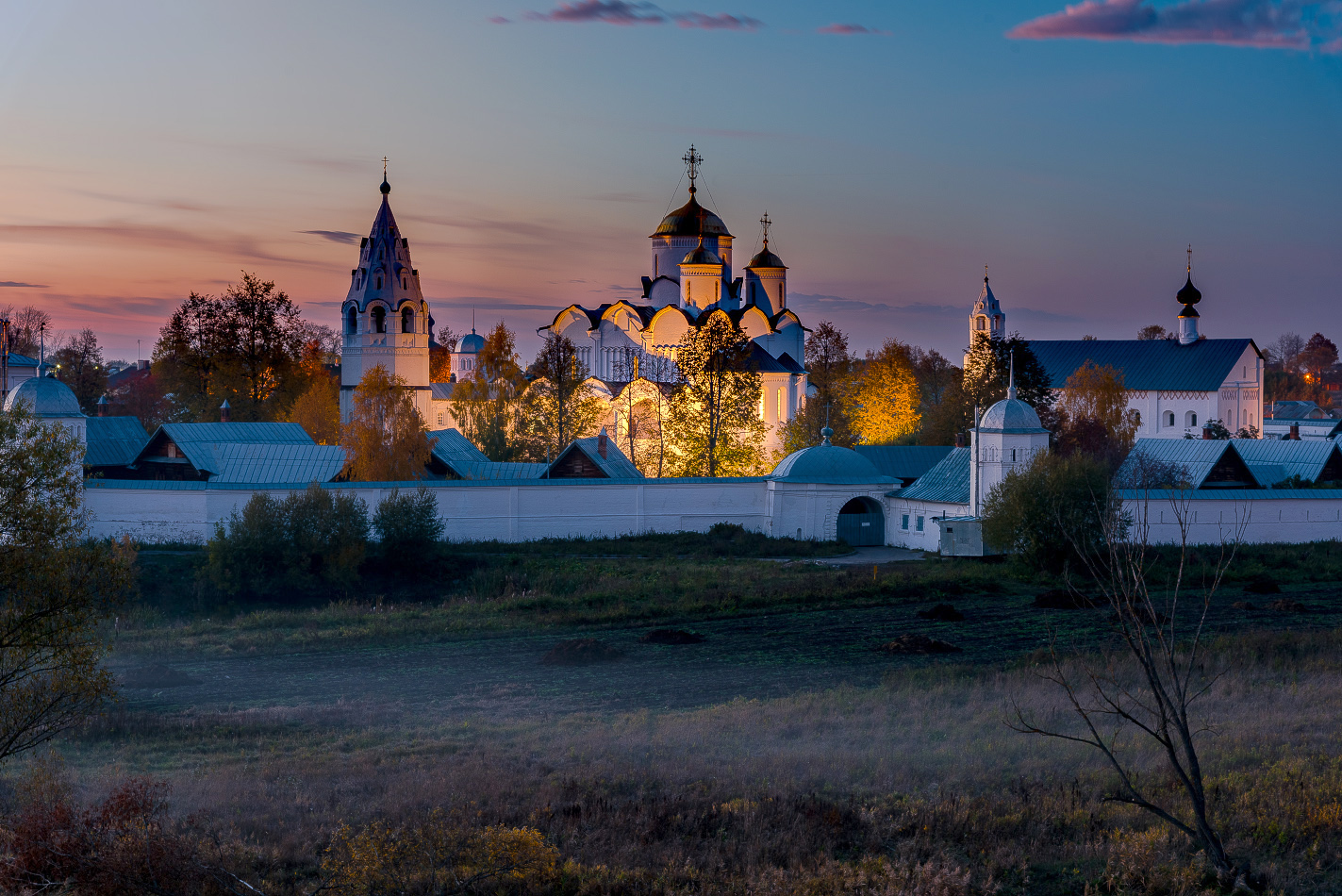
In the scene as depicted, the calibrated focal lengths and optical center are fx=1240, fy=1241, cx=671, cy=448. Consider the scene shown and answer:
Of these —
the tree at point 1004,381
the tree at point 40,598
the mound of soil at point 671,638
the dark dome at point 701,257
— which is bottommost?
the mound of soil at point 671,638

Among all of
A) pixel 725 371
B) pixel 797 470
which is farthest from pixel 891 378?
pixel 797 470

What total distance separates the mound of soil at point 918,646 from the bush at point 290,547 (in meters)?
12.8

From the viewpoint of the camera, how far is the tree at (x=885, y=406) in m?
54.3

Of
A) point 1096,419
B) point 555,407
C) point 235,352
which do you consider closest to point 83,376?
point 235,352

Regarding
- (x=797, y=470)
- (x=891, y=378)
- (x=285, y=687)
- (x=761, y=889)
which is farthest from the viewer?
(x=891, y=378)

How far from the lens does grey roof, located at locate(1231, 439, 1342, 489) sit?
39656mm

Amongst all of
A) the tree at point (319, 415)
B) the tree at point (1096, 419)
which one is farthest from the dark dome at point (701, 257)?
the tree at point (319, 415)

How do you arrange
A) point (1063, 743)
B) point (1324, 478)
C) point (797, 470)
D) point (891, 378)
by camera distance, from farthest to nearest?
1. point (891, 378)
2. point (1324, 478)
3. point (797, 470)
4. point (1063, 743)

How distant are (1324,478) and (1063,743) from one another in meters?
32.3

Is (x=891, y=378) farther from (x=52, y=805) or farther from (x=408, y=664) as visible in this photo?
(x=52, y=805)

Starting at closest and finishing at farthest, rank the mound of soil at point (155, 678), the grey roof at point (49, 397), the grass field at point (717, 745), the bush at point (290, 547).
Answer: the grass field at point (717, 745)
the mound of soil at point (155, 678)
the bush at point (290, 547)
the grey roof at point (49, 397)

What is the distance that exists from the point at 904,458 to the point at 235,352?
91.3ft

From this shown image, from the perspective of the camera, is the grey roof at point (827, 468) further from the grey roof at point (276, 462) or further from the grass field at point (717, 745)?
the grey roof at point (276, 462)

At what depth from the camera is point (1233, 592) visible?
25250 millimetres
